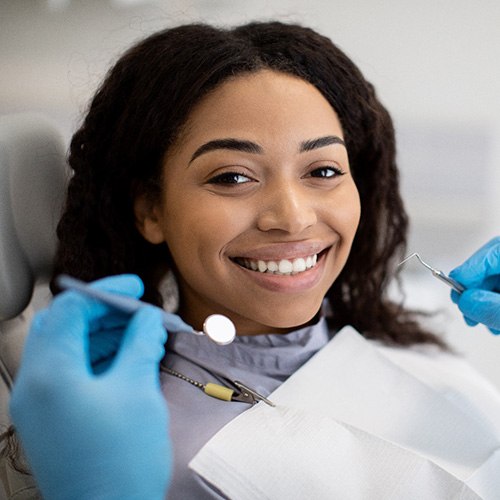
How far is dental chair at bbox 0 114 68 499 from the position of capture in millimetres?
1181

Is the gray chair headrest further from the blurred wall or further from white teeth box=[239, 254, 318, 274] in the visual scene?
the blurred wall

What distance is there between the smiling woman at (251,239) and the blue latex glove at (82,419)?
0.16 meters

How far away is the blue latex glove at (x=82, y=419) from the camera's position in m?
0.74

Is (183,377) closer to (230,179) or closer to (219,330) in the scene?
(219,330)

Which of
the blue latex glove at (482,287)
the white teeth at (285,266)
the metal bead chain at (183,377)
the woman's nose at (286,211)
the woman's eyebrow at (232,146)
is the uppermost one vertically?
the woman's eyebrow at (232,146)

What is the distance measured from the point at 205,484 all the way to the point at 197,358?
0.23 metres

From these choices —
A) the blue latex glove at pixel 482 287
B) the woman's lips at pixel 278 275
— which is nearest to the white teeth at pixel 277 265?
the woman's lips at pixel 278 275

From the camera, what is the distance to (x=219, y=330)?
1.00 meters

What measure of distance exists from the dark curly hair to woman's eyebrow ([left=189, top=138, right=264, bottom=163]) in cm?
7

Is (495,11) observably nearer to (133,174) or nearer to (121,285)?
(133,174)

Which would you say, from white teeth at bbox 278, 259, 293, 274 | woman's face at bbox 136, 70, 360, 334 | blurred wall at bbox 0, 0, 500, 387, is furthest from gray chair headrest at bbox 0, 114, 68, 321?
blurred wall at bbox 0, 0, 500, 387

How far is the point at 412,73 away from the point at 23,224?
1.44 meters

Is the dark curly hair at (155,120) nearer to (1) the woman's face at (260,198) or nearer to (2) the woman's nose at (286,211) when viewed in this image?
(1) the woman's face at (260,198)

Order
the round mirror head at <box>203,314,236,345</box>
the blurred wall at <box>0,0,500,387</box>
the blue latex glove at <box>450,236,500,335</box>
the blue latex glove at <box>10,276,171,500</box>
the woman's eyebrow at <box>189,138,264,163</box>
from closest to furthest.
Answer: the blue latex glove at <box>10,276,171,500</box>, the round mirror head at <box>203,314,236,345</box>, the woman's eyebrow at <box>189,138,264,163</box>, the blue latex glove at <box>450,236,500,335</box>, the blurred wall at <box>0,0,500,387</box>
